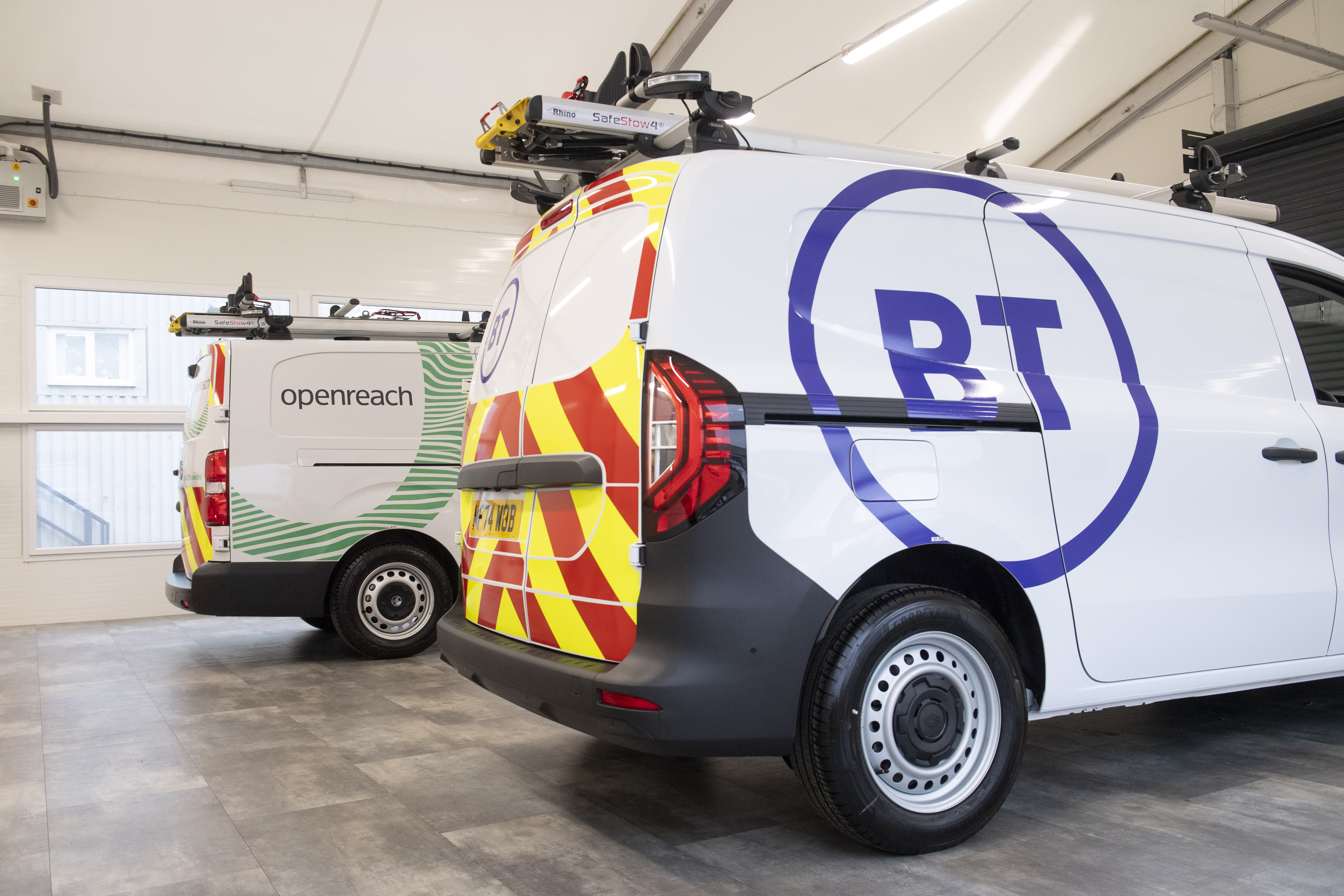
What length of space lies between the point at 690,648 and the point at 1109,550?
4.47 feet

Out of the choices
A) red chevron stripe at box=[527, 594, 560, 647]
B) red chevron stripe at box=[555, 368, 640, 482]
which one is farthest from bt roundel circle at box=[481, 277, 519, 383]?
red chevron stripe at box=[527, 594, 560, 647]

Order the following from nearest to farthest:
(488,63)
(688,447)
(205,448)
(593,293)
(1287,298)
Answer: (688,447), (593,293), (1287,298), (205,448), (488,63)

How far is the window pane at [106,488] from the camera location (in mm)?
8961

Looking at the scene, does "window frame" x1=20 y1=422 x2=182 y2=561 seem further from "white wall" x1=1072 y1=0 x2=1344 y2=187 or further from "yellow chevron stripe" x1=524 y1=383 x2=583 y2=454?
"white wall" x1=1072 y1=0 x2=1344 y2=187

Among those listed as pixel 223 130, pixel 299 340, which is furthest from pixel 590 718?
pixel 223 130

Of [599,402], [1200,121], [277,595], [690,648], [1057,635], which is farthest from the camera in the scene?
[1200,121]

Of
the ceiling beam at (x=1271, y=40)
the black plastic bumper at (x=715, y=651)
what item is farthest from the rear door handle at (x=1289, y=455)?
the ceiling beam at (x=1271, y=40)

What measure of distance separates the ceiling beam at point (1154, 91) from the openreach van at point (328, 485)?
8.38m

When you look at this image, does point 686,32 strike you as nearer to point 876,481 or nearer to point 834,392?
point 834,392

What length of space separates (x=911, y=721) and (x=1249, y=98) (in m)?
10.2

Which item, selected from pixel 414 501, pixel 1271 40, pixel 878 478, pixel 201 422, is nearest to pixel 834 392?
pixel 878 478

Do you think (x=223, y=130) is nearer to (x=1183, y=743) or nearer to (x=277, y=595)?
(x=277, y=595)

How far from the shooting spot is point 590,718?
7.94 ft

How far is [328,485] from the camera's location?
607cm
